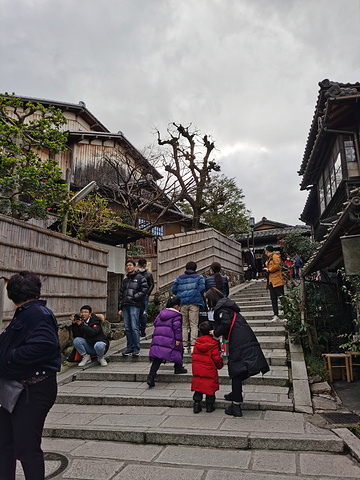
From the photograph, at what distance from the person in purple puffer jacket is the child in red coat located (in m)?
0.99

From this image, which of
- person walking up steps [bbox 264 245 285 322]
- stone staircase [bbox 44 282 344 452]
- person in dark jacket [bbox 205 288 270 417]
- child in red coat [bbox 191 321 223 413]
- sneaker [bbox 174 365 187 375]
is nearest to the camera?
stone staircase [bbox 44 282 344 452]

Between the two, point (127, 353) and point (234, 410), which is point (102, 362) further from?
point (234, 410)

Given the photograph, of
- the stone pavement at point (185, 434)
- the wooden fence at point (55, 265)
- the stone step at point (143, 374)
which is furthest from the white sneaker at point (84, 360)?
the wooden fence at point (55, 265)

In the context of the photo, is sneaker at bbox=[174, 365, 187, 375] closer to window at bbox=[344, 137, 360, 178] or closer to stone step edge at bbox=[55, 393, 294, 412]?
stone step edge at bbox=[55, 393, 294, 412]

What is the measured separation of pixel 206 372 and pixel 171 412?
88 cm

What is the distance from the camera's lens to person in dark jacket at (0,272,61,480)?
289cm

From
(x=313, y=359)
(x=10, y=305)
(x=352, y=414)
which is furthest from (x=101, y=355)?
(x=352, y=414)

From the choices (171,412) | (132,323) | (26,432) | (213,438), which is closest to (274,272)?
(132,323)

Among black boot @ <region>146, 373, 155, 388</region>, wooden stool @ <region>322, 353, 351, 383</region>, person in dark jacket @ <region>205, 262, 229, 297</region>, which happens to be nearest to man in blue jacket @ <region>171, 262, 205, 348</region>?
person in dark jacket @ <region>205, 262, 229, 297</region>

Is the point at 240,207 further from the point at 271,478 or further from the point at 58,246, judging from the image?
the point at 271,478

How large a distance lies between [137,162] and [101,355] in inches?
560

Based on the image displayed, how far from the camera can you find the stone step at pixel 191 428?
4.29m

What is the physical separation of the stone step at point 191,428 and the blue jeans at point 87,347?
2.03 metres

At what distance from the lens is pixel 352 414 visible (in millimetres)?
5270
